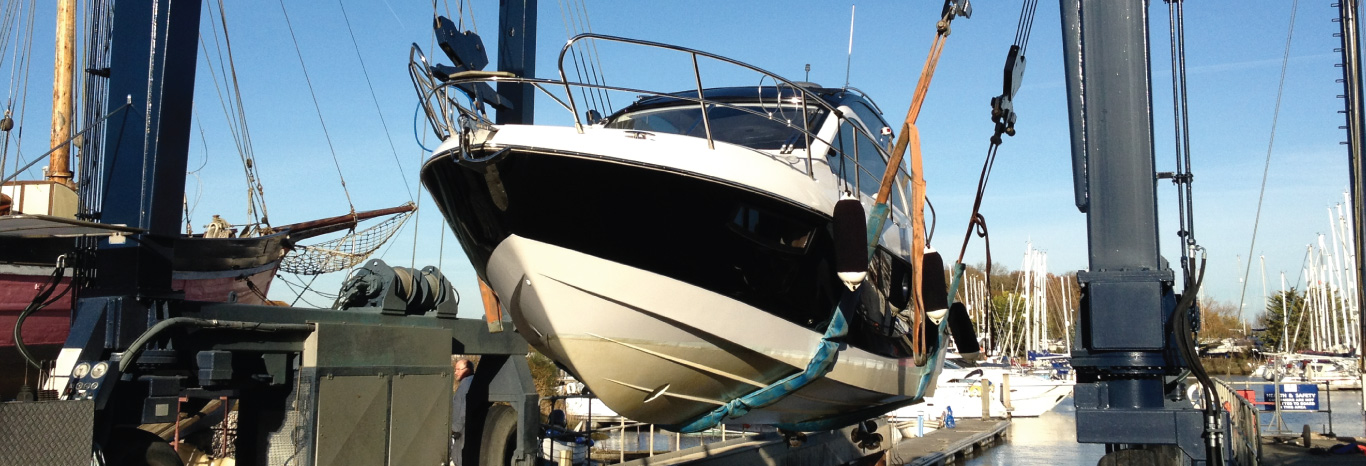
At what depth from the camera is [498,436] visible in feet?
25.0

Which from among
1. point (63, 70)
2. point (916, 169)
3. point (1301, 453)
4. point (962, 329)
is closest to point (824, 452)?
point (962, 329)

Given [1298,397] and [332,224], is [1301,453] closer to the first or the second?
[1298,397]

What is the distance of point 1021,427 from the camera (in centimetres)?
2456

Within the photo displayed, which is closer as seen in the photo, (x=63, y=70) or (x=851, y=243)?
(x=851, y=243)

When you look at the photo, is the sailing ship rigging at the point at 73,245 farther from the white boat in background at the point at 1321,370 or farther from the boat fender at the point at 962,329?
the white boat in background at the point at 1321,370

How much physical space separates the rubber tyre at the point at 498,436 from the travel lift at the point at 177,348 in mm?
904

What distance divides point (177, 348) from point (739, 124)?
3.62 meters

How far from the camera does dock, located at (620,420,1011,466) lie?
10516 millimetres

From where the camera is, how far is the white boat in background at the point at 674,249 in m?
5.28

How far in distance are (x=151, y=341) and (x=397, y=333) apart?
4.98 ft

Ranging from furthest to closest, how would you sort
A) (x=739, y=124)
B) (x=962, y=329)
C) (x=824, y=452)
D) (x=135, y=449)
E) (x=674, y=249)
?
(x=824, y=452) < (x=962, y=329) < (x=739, y=124) < (x=674, y=249) < (x=135, y=449)

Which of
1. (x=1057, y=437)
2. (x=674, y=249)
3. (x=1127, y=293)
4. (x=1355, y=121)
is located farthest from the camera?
(x=1057, y=437)

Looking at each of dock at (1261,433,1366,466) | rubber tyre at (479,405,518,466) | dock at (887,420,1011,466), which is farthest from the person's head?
dock at (1261,433,1366,466)

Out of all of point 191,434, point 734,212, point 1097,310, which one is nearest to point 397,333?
point 734,212
